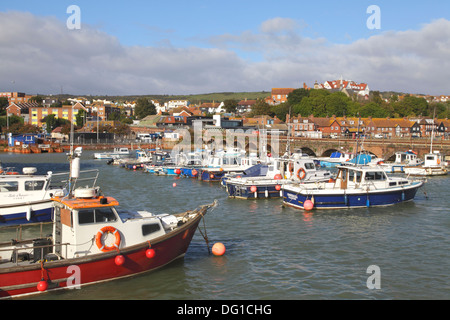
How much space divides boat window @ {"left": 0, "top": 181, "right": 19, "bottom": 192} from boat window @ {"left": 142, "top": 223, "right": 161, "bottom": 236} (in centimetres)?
1298

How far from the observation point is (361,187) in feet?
105

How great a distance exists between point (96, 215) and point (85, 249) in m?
1.29

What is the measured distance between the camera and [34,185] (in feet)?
89.6

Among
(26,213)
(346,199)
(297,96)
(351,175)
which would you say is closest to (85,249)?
(26,213)

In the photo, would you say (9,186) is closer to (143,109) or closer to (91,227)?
(91,227)

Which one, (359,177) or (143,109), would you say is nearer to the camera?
(359,177)

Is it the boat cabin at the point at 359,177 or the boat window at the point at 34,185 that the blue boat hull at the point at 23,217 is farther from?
the boat cabin at the point at 359,177

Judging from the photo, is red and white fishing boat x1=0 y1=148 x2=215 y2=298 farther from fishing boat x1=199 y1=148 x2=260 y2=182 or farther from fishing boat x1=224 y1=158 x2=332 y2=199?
fishing boat x1=199 y1=148 x2=260 y2=182

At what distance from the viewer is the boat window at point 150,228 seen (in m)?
17.8

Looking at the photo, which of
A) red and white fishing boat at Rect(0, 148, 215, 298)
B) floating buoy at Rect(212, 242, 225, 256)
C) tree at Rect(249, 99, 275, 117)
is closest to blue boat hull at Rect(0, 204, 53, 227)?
red and white fishing boat at Rect(0, 148, 215, 298)

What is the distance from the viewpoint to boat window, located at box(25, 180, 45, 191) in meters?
27.1

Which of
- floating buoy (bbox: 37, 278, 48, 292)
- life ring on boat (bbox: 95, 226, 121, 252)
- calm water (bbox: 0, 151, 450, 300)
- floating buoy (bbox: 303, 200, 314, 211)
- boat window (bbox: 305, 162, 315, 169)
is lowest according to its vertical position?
calm water (bbox: 0, 151, 450, 300)
